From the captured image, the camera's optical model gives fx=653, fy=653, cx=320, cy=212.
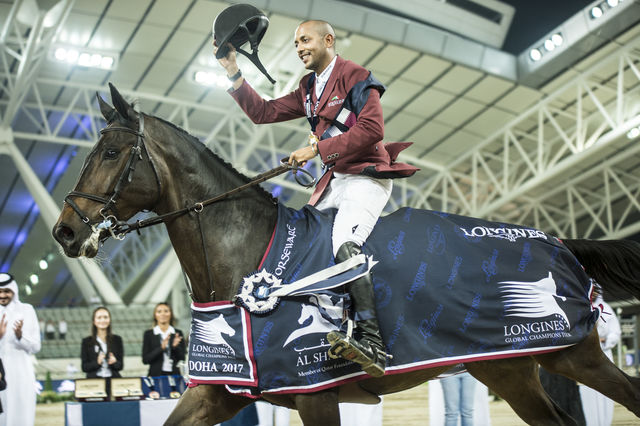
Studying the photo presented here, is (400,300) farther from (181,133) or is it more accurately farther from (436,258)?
(181,133)

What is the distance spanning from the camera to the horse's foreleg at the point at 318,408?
2.88 meters

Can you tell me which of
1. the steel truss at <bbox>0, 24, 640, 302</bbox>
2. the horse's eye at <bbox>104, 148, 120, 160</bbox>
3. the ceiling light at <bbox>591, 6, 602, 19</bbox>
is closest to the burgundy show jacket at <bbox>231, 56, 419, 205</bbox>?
the horse's eye at <bbox>104, 148, 120, 160</bbox>

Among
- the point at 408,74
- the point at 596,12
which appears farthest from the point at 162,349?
the point at 596,12

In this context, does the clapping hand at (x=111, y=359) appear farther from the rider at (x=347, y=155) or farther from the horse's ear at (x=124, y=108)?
the horse's ear at (x=124, y=108)

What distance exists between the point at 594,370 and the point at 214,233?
2.11 metres

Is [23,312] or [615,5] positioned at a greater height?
[615,5]

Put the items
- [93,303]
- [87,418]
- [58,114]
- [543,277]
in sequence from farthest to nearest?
[58,114]
[93,303]
[87,418]
[543,277]

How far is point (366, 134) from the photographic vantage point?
299cm

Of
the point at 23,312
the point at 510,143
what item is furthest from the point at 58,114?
the point at 23,312

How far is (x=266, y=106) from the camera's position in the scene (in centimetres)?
359

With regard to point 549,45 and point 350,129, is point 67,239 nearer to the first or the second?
point 350,129

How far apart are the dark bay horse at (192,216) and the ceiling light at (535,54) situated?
12942 mm

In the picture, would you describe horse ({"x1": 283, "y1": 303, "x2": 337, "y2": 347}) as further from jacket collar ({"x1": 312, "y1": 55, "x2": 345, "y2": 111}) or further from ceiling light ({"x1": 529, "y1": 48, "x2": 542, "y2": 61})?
ceiling light ({"x1": 529, "y1": 48, "x2": 542, "y2": 61})

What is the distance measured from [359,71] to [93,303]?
16.2 m
